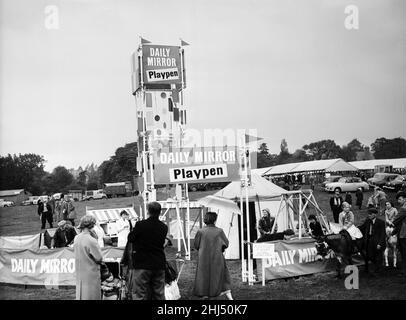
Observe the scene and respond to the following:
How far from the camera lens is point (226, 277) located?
8273 millimetres

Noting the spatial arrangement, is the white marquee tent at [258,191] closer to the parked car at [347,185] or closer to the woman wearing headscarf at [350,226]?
the woman wearing headscarf at [350,226]

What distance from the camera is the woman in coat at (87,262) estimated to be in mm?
6914

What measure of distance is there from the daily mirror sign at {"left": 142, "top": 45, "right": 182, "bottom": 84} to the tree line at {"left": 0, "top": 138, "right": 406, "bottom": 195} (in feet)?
16.4

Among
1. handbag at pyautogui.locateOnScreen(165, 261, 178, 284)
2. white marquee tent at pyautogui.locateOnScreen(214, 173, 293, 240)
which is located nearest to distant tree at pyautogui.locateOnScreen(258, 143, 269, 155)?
white marquee tent at pyautogui.locateOnScreen(214, 173, 293, 240)

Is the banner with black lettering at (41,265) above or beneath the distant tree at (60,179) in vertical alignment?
beneath

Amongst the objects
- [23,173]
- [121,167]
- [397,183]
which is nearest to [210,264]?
[397,183]

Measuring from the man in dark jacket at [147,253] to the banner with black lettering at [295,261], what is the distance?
3742 millimetres

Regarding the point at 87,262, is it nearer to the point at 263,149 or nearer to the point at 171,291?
the point at 171,291

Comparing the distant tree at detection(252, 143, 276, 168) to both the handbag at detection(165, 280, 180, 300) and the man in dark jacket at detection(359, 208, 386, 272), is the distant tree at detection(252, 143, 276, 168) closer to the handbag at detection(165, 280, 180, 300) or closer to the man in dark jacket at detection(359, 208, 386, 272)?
the man in dark jacket at detection(359, 208, 386, 272)

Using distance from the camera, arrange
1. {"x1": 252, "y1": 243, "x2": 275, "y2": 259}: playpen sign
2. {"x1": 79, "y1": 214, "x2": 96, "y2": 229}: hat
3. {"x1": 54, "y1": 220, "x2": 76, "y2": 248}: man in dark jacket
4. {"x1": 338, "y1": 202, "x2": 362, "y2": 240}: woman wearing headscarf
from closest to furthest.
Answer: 1. {"x1": 79, "y1": 214, "x2": 96, "y2": 229}: hat
2. {"x1": 252, "y1": 243, "x2": 275, "y2": 259}: playpen sign
3. {"x1": 338, "y1": 202, "x2": 362, "y2": 240}: woman wearing headscarf
4. {"x1": 54, "y1": 220, "x2": 76, "y2": 248}: man in dark jacket

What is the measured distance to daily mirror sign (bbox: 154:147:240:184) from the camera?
1021cm

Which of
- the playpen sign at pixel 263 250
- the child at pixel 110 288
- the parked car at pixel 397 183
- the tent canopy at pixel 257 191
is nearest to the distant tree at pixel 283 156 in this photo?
the parked car at pixel 397 183
